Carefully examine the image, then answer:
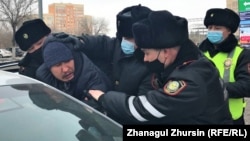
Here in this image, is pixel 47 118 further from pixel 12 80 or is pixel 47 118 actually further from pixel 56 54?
pixel 56 54

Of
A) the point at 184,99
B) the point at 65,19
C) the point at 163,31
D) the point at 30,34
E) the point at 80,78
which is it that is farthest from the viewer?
the point at 65,19

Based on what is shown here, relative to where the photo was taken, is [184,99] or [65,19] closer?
[184,99]

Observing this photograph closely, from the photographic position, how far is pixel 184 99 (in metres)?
2.06

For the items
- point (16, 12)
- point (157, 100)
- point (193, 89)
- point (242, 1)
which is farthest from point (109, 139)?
point (16, 12)

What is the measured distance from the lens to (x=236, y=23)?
3.73 metres

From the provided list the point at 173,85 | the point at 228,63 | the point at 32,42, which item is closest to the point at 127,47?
the point at 173,85

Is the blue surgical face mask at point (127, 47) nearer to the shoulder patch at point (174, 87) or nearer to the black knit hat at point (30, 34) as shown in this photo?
the shoulder patch at point (174, 87)

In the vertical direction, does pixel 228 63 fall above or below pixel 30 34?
below

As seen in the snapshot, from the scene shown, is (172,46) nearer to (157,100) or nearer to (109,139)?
(157,100)

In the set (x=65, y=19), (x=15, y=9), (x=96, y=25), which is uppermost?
(x=15, y=9)

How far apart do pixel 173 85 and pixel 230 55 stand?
1.68 m

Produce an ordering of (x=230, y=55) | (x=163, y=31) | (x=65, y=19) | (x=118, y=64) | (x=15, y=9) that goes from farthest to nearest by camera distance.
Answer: (x=65, y=19)
(x=15, y=9)
(x=230, y=55)
(x=118, y=64)
(x=163, y=31)

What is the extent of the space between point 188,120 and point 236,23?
1.82 metres

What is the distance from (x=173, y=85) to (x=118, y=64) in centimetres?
97
